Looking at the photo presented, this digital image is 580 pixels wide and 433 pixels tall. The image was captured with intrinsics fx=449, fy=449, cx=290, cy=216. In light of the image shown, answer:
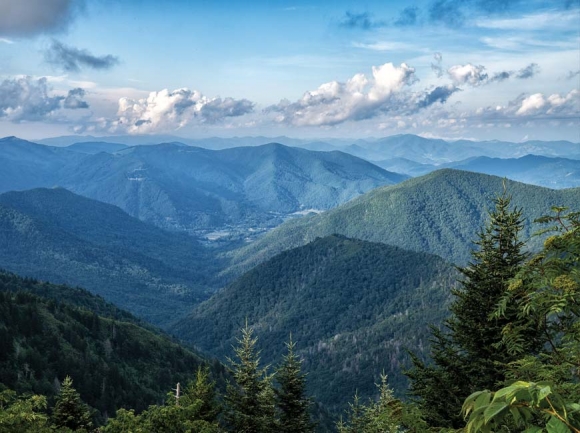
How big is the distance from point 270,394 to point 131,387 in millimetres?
134330

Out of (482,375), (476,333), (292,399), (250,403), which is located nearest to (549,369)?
(476,333)

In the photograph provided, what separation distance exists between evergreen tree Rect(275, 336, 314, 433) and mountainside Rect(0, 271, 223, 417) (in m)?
104

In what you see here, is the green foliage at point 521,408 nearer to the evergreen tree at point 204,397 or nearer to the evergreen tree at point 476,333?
the evergreen tree at point 476,333

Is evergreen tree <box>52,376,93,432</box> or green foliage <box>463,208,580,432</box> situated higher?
green foliage <box>463,208,580,432</box>

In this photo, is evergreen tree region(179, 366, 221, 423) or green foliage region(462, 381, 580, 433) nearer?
green foliage region(462, 381, 580, 433)

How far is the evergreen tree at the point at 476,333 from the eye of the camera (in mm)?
25062

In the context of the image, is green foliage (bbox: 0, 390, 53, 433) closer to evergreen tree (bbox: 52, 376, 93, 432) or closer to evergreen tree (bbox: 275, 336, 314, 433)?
evergreen tree (bbox: 52, 376, 93, 432)

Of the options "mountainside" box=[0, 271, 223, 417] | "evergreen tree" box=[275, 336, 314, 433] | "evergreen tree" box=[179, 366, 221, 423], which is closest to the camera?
"evergreen tree" box=[179, 366, 221, 423]

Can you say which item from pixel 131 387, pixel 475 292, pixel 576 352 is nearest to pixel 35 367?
pixel 131 387

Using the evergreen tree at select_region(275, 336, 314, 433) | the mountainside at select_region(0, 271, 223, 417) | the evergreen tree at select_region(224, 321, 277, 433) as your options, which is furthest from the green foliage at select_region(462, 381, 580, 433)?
the mountainside at select_region(0, 271, 223, 417)

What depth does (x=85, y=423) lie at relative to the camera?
4253 centimetres

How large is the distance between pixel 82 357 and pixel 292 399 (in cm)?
14132

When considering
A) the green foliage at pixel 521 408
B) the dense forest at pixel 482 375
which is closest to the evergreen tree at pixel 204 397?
the dense forest at pixel 482 375

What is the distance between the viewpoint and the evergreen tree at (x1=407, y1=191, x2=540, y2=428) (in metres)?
25.1
